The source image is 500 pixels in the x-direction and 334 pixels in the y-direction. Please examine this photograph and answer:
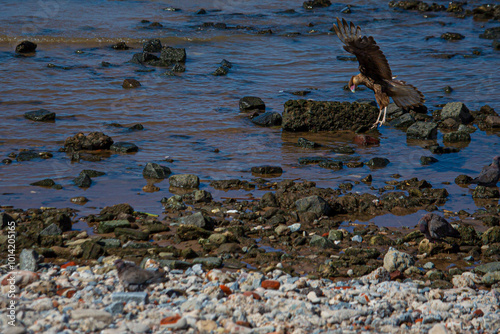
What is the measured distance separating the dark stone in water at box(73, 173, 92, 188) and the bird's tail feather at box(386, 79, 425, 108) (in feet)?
17.5

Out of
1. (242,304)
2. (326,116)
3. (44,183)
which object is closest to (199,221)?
(242,304)

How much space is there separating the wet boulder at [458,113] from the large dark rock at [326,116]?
135 cm

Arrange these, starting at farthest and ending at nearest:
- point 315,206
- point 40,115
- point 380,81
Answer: point 40,115 → point 380,81 → point 315,206

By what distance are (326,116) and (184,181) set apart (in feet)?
12.8

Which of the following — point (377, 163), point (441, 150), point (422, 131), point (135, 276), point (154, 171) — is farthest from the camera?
point (422, 131)

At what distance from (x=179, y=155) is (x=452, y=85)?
25.1 ft

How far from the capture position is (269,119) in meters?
10.8

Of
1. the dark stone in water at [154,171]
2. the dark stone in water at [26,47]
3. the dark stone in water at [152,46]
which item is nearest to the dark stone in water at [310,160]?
the dark stone in water at [154,171]

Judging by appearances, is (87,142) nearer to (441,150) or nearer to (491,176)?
(441,150)

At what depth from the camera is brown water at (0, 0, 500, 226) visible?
324 inches

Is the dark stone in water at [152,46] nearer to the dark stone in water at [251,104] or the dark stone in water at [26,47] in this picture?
the dark stone in water at [26,47]

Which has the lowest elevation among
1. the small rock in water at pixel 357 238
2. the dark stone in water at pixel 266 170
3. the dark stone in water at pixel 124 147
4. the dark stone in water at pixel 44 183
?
the small rock in water at pixel 357 238

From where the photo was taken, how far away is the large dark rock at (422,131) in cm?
999

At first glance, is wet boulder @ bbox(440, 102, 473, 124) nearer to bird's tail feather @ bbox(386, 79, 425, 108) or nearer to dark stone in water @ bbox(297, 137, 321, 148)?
bird's tail feather @ bbox(386, 79, 425, 108)
